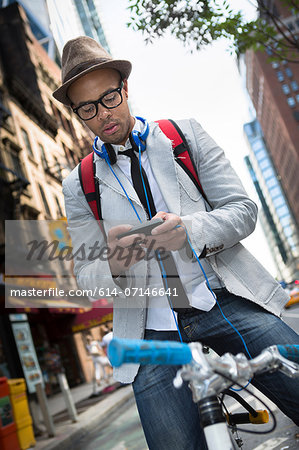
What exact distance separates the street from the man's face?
3.05 meters

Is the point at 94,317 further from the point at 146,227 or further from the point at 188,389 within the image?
the point at 146,227

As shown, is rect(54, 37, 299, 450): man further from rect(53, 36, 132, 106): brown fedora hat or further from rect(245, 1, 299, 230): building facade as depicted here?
rect(245, 1, 299, 230): building facade

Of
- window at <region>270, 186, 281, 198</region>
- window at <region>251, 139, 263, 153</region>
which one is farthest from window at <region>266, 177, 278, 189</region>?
window at <region>251, 139, 263, 153</region>

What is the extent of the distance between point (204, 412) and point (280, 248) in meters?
179

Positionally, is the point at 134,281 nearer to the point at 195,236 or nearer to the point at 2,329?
the point at 195,236

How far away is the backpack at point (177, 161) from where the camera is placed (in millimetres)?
2266

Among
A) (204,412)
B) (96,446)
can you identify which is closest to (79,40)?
(204,412)

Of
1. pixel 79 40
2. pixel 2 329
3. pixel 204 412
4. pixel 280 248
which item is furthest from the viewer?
pixel 280 248

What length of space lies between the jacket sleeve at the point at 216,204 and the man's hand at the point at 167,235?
0.26ft

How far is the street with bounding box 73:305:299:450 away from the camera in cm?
429

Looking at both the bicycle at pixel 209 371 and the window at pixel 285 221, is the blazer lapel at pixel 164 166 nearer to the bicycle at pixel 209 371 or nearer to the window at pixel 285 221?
the bicycle at pixel 209 371

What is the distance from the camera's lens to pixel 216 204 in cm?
220

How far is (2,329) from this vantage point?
15.4 m

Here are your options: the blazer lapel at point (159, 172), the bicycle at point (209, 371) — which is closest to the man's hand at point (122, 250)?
the blazer lapel at point (159, 172)
